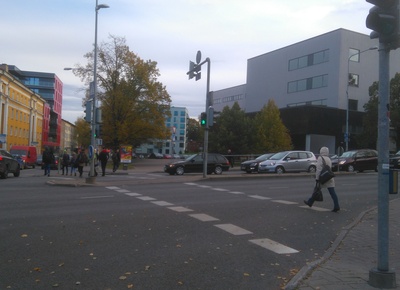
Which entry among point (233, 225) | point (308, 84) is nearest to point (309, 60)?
point (308, 84)

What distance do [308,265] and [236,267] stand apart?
0.99m

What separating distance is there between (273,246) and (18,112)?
2817 inches

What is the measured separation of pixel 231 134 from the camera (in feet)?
146

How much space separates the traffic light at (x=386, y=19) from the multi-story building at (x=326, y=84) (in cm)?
4537

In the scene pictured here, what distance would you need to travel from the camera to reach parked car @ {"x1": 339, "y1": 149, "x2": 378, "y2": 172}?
2791 cm

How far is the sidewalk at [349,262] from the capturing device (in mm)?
4898

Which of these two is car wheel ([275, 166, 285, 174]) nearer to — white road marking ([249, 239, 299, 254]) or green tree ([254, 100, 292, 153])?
white road marking ([249, 239, 299, 254])

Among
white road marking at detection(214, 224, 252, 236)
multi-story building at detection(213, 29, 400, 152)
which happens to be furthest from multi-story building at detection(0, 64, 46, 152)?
white road marking at detection(214, 224, 252, 236)

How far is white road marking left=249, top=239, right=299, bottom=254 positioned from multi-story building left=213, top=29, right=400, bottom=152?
141ft

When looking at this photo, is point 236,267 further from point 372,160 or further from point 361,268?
point 372,160

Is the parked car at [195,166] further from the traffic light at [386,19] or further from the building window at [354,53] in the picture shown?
the building window at [354,53]

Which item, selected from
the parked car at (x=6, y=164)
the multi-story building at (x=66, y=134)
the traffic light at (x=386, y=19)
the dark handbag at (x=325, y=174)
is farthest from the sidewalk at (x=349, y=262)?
the multi-story building at (x=66, y=134)

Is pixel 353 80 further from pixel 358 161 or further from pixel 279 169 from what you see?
pixel 279 169

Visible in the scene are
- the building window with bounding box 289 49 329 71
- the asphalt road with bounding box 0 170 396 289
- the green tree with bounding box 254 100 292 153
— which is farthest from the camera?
the building window with bounding box 289 49 329 71
